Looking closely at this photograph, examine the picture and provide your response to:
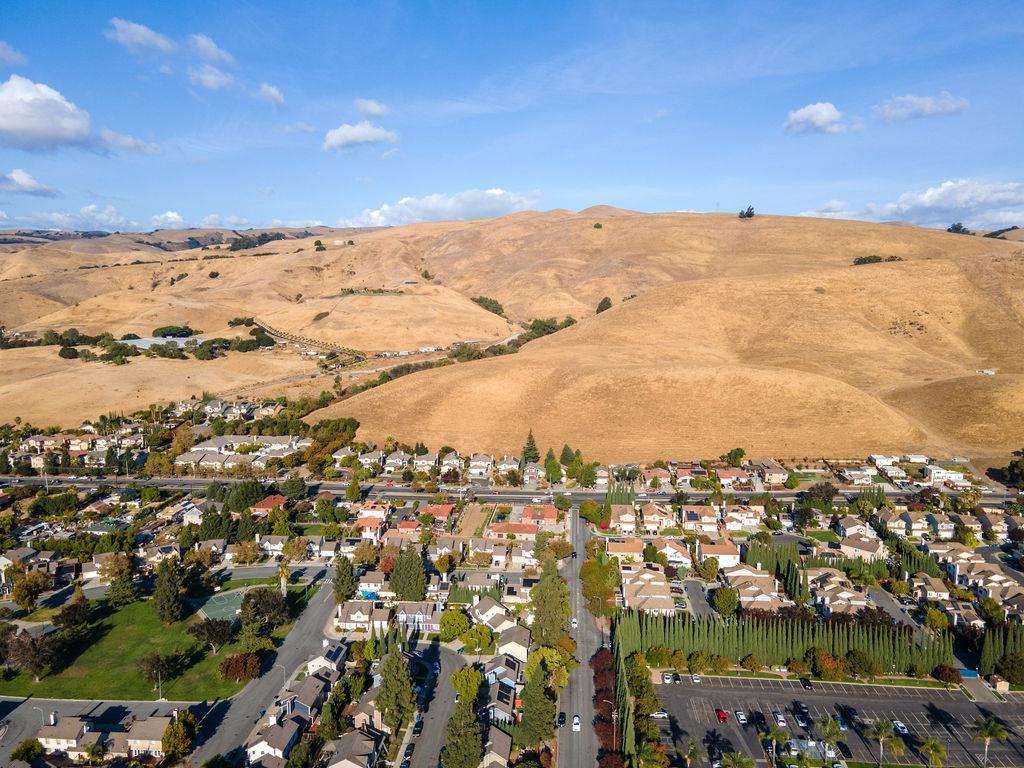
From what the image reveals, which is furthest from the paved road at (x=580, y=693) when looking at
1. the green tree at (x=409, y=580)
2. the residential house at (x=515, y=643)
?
the green tree at (x=409, y=580)

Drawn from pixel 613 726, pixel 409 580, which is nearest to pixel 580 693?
pixel 613 726

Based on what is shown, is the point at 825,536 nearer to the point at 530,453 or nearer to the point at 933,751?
the point at 933,751

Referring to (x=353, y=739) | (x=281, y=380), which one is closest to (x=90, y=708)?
(x=353, y=739)

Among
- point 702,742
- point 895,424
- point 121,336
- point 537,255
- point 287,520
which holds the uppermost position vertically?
point 537,255

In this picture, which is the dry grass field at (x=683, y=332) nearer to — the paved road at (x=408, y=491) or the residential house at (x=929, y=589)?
the paved road at (x=408, y=491)

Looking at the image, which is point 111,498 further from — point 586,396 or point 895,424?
point 895,424
